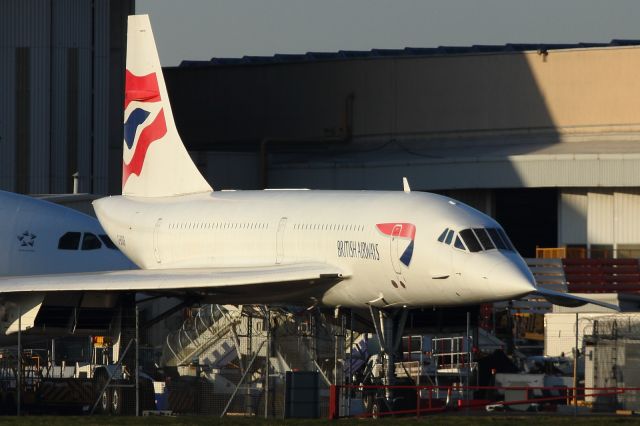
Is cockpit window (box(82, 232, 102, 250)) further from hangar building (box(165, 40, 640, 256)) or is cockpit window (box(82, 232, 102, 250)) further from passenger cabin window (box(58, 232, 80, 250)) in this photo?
hangar building (box(165, 40, 640, 256))

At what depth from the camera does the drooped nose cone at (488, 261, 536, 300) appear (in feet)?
112

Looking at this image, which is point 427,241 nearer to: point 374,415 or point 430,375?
point 374,415

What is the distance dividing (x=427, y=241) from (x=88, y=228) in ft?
33.0

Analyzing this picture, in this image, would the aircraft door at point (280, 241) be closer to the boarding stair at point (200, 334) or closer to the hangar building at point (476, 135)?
the boarding stair at point (200, 334)

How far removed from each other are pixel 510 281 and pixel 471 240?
165 centimetres

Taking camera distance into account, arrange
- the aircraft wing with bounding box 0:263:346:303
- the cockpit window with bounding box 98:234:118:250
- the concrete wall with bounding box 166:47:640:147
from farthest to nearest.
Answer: the concrete wall with bounding box 166:47:640:147 < the cockpit window with bounding box 98:234:118:250 < the aircraft wing with bounding box 0:263:346:303

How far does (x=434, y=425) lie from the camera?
2942 centimetres

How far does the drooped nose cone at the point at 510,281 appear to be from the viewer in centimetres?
3412

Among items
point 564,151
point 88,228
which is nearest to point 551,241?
point 564,151

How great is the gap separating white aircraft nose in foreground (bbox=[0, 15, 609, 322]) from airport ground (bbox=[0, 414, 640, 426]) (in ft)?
12.6

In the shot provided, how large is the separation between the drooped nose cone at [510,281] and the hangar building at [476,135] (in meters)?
33.1

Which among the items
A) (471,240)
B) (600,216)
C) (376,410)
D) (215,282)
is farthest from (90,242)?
(600,216)

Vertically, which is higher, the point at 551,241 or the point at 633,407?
the point at 551,241

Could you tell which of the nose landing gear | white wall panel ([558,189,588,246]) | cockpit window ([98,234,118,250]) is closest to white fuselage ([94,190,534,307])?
the nose landing gear
